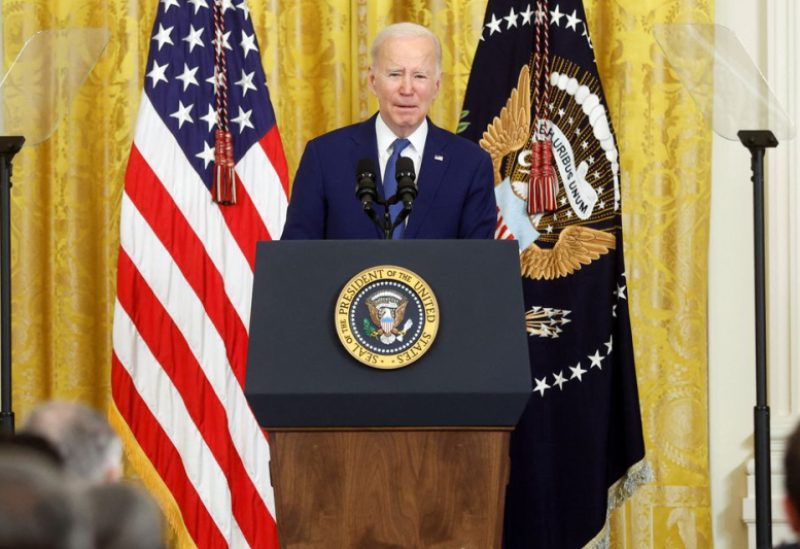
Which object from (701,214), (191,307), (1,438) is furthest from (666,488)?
(1,438)

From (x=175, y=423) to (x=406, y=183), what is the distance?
6.80 feet

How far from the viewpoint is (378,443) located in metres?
2.74

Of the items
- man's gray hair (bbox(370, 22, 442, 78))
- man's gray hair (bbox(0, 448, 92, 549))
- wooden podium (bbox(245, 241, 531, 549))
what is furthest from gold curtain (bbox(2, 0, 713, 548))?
man's gray hair (bbox(0, 448, 92, 549))

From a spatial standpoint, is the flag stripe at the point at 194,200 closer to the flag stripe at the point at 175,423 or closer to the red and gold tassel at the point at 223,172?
the red and gold tassel at the point at 223,172

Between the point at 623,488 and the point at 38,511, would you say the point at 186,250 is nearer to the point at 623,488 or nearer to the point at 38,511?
the point at 623,488

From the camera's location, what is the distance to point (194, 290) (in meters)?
4.57

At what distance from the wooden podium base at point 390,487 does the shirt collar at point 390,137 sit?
110cm

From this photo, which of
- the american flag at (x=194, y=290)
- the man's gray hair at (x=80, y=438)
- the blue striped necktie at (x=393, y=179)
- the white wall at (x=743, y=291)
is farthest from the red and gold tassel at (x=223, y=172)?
the man's gray hair at (x=80, y=438)

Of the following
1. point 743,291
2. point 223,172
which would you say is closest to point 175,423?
point 223,172

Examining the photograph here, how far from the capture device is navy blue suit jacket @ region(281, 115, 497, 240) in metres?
3.43

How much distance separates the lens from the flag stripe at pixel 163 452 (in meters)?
4.50

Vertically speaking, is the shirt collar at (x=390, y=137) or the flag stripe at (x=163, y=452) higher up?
the shirt collar at (x=390, y=137)

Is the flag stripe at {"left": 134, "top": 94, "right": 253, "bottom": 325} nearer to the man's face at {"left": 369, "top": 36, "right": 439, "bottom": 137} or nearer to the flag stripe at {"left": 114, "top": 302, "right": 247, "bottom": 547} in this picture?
the flag stripe at {"left": 114, "top": 302, "right": 247, "bottom": 547}

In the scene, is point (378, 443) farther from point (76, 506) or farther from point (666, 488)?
point (666, 488)
